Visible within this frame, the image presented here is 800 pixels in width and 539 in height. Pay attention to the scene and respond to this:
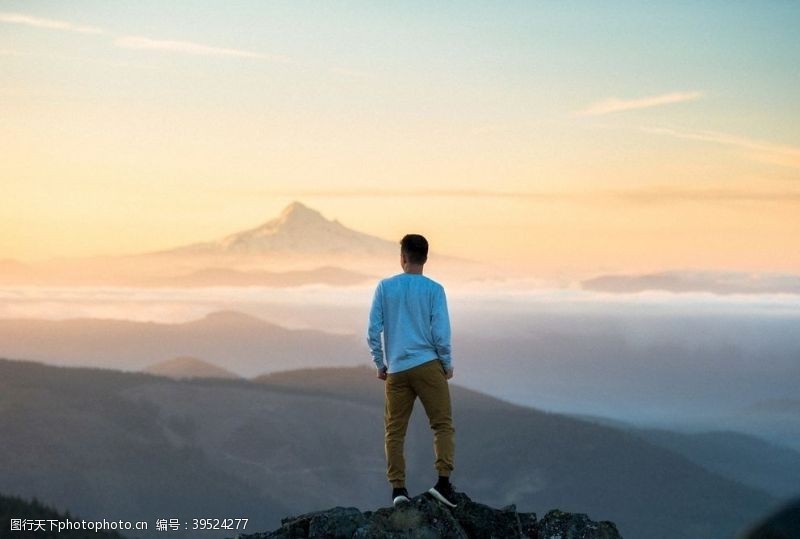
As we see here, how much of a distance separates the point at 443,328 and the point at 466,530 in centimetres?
242

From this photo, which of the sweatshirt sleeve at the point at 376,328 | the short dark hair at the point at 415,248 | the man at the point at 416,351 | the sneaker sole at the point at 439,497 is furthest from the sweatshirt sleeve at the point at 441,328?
the sneaker sole at the point at 439,497

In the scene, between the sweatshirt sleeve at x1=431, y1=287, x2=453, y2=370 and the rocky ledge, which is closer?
the rocky ledge

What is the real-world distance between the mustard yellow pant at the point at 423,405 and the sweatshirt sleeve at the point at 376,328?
0.85ft

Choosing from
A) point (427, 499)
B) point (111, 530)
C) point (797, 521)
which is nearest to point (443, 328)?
point (427, 499)

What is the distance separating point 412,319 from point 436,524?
94.7 inches

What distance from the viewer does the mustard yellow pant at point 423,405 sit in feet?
43.5

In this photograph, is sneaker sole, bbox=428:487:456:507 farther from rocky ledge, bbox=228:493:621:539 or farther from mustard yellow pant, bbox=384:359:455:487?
mustard yellow pant, bbox=384:359:455:487

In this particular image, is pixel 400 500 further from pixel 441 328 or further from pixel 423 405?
pixel 441 328

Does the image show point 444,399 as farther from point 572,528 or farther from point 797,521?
point 797,521

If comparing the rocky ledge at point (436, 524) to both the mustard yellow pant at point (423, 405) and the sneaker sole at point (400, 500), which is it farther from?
the mustard yellow pant at point (423, 405)

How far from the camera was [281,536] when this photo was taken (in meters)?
13.1

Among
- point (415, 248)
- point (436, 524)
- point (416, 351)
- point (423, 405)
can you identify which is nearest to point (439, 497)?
point (436, 524)

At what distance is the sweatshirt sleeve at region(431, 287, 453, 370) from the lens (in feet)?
43.7

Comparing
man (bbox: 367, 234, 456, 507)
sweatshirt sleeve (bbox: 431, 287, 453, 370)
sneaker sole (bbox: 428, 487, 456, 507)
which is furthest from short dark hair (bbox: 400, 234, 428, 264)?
sneaker sole (bbox: 428, 487, 456, 507)
